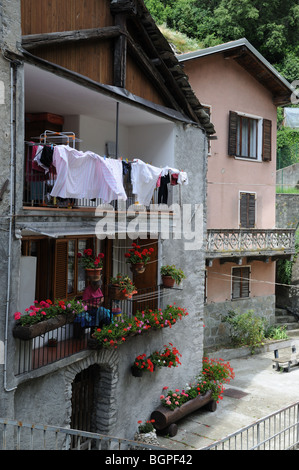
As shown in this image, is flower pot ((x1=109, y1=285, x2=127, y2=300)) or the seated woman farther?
flower pot ((x1=109, y1=285, x2=127, y2=300))

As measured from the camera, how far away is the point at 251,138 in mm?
22938

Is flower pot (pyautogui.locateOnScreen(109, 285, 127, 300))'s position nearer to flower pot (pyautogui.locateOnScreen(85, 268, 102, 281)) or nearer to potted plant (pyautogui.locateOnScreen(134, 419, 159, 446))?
flower pot (pyautogui.locateOnScreen(85, 268, 102, 281))

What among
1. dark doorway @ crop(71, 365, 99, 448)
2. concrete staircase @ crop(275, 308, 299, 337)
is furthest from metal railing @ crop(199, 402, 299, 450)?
concrete staircase @ crop(275, 308, 299, 337)

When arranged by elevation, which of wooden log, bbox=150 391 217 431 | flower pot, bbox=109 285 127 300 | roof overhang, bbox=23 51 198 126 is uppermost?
roof overhang, bbox=23 51 198 126

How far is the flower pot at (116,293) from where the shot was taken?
11789 mm

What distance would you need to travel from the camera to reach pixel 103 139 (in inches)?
552

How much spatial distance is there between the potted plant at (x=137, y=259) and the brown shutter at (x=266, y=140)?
39.2ft

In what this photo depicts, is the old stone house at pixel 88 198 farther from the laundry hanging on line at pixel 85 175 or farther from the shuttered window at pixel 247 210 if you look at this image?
the shuttered window at pixel 247 210

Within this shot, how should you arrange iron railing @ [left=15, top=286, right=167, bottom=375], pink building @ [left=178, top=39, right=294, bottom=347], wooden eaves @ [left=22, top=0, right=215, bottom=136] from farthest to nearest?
1. pink building @ [left=178, top=39, right=294, bottom=347]
2. wooden eaves @ [left=22, top=0, right=215, bottom=136]
3. iron railing @ [left=15, top=286, right=167, bottom=375]

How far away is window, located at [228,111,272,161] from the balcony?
11.7 feet

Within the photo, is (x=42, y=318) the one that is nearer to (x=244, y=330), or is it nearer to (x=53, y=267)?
(x=53, y=267)

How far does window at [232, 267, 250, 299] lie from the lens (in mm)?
22453

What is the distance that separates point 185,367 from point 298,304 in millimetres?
12718
